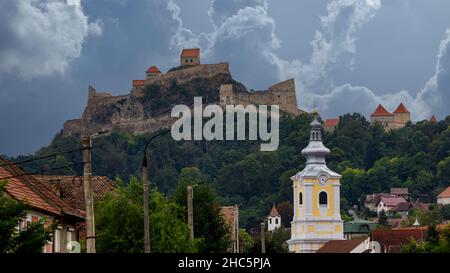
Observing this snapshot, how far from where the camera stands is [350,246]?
128 m

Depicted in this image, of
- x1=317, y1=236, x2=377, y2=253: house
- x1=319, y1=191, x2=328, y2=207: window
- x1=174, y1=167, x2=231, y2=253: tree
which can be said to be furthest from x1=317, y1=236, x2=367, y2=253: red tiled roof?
x1=174, y1=167, x2=231, y2=253: tree

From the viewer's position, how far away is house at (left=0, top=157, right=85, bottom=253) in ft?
125

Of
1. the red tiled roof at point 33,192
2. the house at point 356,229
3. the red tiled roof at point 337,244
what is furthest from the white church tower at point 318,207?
the red tiled roof at point 33,192

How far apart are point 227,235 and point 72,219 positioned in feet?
78.0

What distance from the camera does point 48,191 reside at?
45062 millimetres

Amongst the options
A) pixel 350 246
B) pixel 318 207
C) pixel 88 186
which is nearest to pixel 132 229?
pixel 88 186

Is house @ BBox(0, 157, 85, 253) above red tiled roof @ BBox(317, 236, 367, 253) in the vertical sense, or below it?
below

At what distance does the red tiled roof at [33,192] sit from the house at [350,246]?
59.5 meters

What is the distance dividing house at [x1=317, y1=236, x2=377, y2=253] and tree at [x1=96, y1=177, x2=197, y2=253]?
191 ft

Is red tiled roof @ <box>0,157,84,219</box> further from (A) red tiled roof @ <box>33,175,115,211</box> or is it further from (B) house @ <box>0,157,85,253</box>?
(A) red tiled roof @ <box>33,175,115,211</box>
